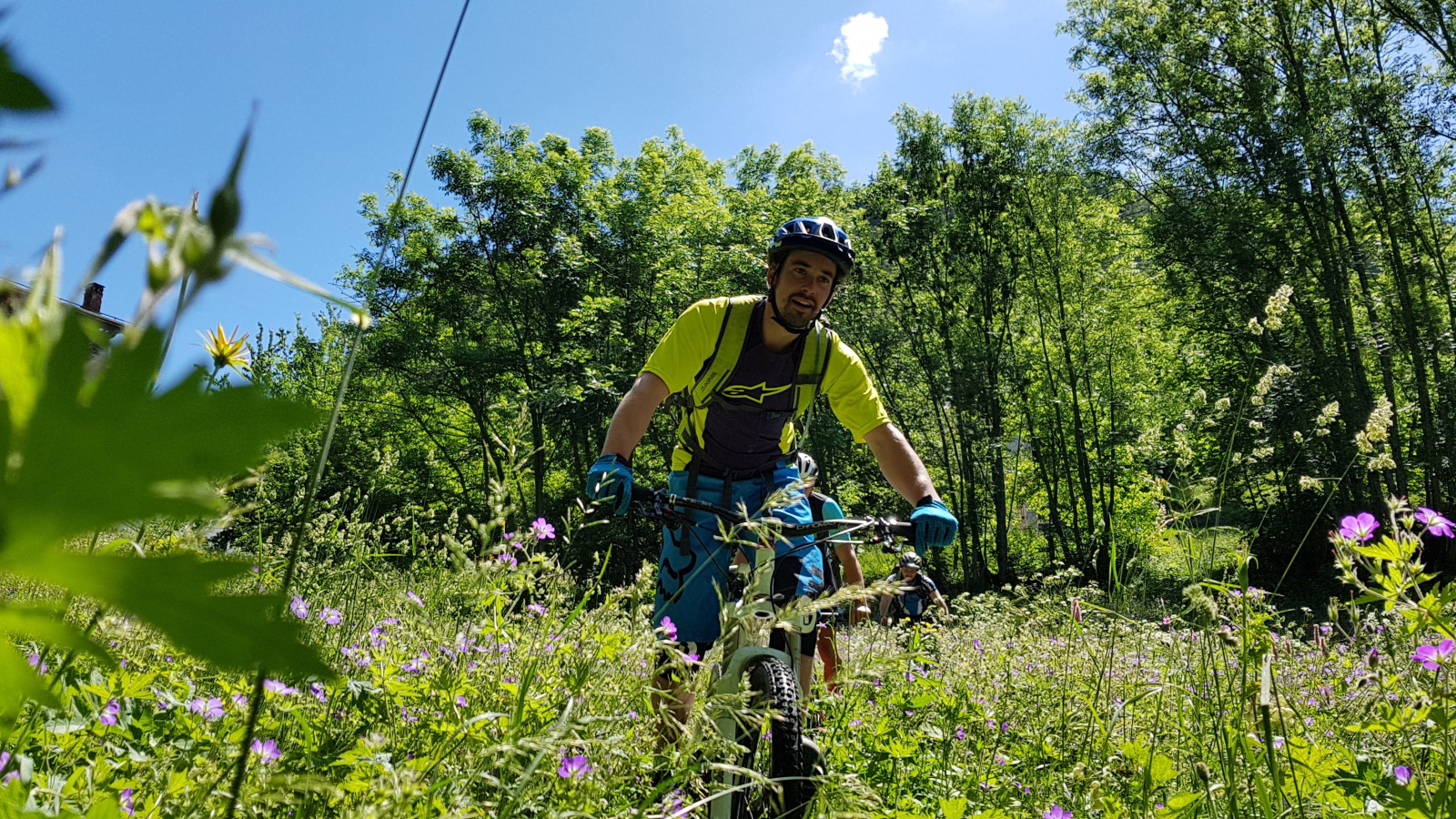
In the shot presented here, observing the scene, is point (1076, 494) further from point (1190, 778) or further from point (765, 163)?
point (1190, 778)

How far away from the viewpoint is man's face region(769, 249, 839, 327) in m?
3.48

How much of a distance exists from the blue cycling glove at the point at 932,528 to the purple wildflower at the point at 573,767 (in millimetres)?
1673

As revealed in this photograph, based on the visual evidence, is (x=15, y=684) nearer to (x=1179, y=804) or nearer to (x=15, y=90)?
(x=15, y=90)

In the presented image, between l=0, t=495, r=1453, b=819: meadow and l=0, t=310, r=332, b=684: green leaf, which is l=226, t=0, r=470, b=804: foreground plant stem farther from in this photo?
l=0, t=310, r=332, b=684: green leaf

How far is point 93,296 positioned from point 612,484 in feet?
6.91

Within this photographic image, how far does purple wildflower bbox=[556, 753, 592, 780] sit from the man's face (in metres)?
2.40

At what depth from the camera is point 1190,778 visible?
1974 millimetres

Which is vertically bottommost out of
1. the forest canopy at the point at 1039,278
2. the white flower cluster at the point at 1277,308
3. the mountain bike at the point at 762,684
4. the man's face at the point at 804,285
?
the mountain bike at the point at 762,684

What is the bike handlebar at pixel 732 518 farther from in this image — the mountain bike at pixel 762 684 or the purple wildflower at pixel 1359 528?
the purple wildflower at pixel 1359 528

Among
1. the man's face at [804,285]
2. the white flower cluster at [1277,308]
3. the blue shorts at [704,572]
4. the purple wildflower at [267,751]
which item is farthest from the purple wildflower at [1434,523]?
the man's face at [804,285]

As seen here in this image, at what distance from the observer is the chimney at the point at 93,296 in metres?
0.31

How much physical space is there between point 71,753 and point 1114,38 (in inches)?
884

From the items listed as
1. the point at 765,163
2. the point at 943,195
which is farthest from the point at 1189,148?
the point at 765,163

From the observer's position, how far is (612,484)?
2428 mm
